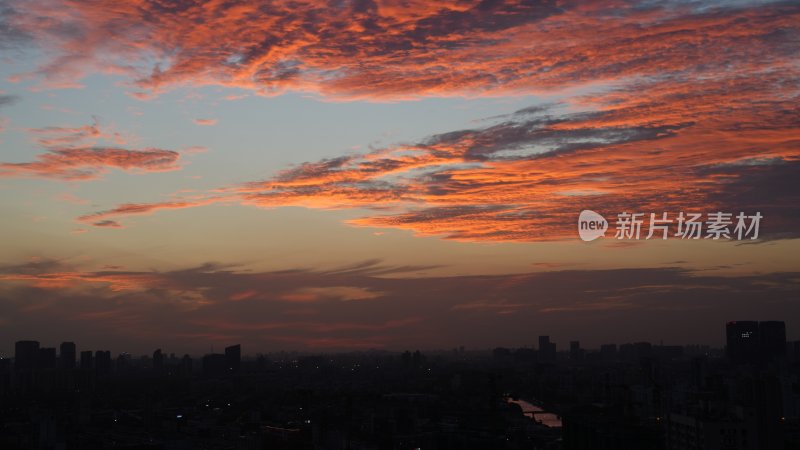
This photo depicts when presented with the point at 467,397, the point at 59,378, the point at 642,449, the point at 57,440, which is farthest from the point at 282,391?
the point at 642,449

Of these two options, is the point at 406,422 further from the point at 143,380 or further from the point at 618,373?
the point at 143,380

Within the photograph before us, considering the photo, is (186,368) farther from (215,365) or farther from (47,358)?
(47,358)

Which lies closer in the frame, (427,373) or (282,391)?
(282,391)

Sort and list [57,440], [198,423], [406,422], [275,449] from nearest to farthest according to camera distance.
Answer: [275,449] → [57,440] → [406,422] → [198,423]

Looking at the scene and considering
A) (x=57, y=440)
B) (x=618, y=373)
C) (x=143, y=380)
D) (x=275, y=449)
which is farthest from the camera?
(x=143, y=380)

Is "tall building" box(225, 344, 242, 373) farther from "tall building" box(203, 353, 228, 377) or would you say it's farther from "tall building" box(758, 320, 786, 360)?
"tall building" box(758, 320, 786, 360)
